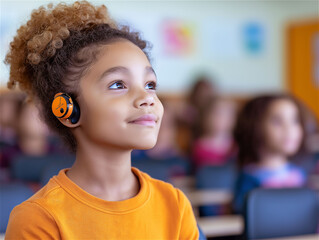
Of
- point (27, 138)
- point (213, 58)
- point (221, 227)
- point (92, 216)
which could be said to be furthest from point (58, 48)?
point (213, 58)

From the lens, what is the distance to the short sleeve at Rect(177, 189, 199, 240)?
1.18 m

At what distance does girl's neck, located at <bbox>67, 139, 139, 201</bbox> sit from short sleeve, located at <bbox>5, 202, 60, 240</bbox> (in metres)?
0.12

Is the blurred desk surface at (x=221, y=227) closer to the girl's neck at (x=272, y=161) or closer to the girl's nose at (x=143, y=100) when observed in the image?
the girl's neck at (x=272, y=161)

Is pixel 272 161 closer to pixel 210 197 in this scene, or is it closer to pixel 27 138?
pixel 210 197

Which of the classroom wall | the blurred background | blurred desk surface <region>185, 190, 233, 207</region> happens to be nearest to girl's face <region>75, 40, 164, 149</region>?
blurred desk surface <region>185, 190, 233, 207</region>

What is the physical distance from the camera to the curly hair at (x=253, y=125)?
258cm

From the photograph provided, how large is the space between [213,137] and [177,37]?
3.07m

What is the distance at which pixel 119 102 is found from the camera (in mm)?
1066

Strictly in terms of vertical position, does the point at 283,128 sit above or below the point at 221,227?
above

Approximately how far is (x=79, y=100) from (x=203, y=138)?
346 cm

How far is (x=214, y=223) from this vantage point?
86.0 inches

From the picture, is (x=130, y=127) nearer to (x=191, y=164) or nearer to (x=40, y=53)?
(x=40, y=53)

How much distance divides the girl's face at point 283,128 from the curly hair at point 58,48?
1.42 metres

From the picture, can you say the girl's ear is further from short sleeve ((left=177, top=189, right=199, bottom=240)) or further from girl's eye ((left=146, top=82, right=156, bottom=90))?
short sleeve ((left=177, top=189, right=199, bottom=240))
